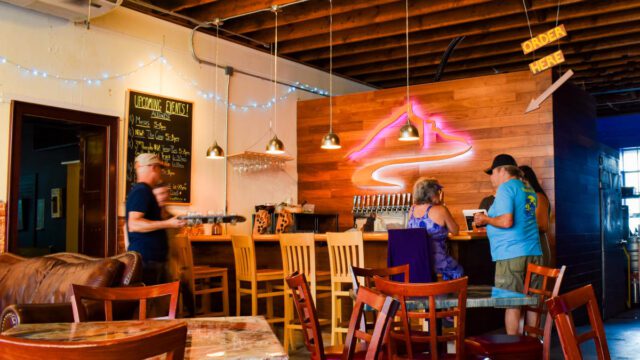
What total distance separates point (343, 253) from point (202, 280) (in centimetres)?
201

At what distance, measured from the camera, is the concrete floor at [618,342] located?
5.78 m

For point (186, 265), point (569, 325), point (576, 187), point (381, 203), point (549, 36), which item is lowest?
point (186, 265)

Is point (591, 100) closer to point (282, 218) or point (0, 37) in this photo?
point (282, 218)

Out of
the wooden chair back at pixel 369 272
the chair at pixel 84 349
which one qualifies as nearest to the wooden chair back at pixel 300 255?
the wooden chair back at pixel 369 272

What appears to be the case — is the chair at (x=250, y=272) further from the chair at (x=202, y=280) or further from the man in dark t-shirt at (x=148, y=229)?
the man in dark t-shirt at (x=148, y=229)

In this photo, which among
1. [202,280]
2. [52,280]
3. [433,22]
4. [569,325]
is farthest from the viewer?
[433,22]

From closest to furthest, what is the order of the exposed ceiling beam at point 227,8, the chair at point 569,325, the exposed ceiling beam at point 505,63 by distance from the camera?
1. the chair at point 569,325
2. the exposed ceiling beam at point 227,8
3. the exposed ceiling beam at point 505,63

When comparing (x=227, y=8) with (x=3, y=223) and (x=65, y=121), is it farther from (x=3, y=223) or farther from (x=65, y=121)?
(x=3, y=223)

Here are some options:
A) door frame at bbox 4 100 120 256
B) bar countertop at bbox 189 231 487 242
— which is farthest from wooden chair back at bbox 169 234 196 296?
door frame at bbox 4 100 120 256

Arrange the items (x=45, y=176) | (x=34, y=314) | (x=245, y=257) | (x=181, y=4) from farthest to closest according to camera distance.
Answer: (x=45, y=176), (x=181, y=4), (x=245, y=257), (x=34, y=314)

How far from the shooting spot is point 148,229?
4652 mm

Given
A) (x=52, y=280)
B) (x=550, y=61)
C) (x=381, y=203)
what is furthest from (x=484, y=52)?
(x=52, y=280)

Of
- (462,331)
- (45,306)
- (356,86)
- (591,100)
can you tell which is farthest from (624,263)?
(45,306)

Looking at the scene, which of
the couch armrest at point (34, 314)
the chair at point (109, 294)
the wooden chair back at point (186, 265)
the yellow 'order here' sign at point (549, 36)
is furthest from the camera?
the wooden chair back at point (186, 265)
